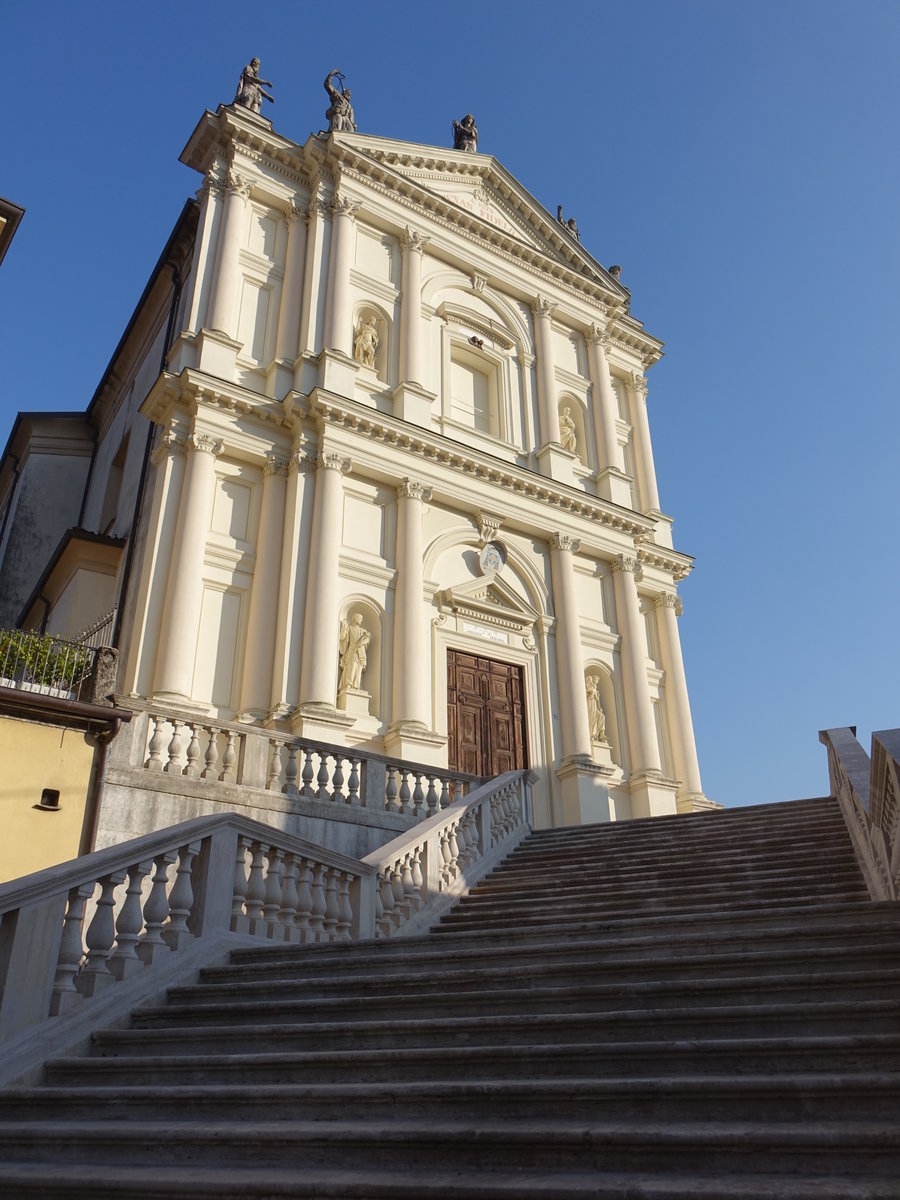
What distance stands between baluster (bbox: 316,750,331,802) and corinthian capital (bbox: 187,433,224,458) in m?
7.63

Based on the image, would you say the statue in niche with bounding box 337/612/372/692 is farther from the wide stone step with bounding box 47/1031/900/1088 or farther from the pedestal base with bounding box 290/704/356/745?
the wide stone step with bounding box 47/1031/900/1088

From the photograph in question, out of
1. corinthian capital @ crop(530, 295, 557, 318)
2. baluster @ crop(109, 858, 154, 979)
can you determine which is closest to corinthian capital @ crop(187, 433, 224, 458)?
corinthian capital @ crop(530, 295, 557, 318)

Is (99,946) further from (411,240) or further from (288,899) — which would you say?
(411,240)

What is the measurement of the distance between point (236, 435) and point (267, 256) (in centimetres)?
493

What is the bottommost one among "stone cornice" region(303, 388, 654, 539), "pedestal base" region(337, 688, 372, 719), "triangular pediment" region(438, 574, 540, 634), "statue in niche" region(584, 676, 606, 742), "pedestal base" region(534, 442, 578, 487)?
"pedestal base" region(337, 688, 372, 719)

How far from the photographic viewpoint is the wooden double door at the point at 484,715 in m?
17.0

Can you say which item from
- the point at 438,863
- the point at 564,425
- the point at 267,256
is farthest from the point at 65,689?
the point at 564,425

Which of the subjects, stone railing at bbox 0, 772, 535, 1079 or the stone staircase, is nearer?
the stone staircase

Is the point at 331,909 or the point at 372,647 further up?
the point at 372,647

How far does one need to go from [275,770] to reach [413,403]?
420 inches

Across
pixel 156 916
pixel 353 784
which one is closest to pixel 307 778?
pixel 353 784

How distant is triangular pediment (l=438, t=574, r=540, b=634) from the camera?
1800 cm

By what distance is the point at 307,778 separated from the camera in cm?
1034

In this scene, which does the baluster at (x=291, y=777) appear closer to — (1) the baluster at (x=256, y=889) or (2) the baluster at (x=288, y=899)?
(2) the baluster at (x=288, y=899)
